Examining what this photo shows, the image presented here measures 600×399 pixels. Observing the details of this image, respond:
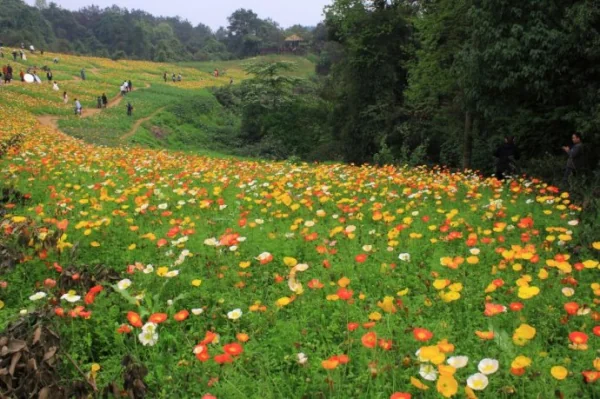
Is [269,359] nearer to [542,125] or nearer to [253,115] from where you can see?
[542,125]

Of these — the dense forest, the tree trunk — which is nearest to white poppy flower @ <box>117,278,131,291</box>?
the dense forest

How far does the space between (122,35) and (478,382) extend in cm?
11137

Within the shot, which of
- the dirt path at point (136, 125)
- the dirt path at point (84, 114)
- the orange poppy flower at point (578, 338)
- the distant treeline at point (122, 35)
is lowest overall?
the dirt path at point (136, 125)

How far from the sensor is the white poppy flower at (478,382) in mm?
2787

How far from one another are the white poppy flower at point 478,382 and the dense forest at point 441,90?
850 cm

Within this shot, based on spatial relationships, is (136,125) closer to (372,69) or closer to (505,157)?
(372,69)

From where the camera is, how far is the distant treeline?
3317 inches

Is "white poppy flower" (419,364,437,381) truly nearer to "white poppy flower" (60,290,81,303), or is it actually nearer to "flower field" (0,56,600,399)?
"flower field" (0,56,600,399)

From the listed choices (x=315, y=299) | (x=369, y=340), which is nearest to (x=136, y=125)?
(x=315, y=299)

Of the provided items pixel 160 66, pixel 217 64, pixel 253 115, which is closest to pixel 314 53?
pixel 217 64

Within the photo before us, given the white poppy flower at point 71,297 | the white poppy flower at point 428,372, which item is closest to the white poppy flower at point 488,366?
the white poppy flower at point 428,372

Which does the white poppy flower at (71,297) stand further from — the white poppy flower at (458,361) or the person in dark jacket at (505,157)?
the person in dark jacket at (505,157)

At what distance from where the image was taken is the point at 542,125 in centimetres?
1271

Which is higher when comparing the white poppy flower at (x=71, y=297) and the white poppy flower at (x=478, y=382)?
the white poppy flower at (x=478, y=382)
